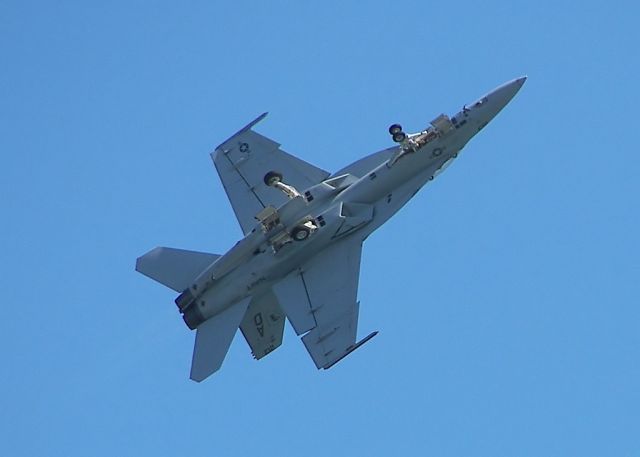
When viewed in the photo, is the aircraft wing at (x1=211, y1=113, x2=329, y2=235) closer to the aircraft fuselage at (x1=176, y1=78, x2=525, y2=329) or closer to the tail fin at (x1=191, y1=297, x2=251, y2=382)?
the aircraft fuselage at (x1=176, y1=78, x2=525, y2=329)

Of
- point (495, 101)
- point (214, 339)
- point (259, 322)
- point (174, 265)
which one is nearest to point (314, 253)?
point (259, 322)

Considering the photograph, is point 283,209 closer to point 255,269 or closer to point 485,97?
point 255,269

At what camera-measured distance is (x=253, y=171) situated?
45562mm

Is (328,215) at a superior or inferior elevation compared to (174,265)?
inferior

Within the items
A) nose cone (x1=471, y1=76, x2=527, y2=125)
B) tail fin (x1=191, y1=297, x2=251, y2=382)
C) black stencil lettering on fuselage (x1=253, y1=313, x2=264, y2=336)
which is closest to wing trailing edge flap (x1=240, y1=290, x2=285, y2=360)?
black stencil lettering on fuselage (x1=253, y1=313, x2=264, y2=336)

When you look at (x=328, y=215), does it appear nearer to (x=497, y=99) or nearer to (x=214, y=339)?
(x=214, y=339)

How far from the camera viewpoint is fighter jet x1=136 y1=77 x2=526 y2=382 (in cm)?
4294

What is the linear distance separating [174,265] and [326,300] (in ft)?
16.1

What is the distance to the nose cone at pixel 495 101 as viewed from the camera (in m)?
44.1

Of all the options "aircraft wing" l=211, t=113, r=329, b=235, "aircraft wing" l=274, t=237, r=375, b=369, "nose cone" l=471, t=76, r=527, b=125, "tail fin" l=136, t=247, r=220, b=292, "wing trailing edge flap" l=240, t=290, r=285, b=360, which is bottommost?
"aircraft wing" l=274, t=237, r=375, b=369

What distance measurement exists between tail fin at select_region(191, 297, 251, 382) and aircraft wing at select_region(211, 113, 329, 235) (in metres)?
2.71

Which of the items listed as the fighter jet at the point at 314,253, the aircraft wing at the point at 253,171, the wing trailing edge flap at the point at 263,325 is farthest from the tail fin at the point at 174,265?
the wing trailing edge flap at the point at 263,325

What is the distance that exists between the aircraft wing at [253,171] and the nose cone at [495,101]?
5.05 metres

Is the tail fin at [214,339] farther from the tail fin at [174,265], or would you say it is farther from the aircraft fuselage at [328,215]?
the tail fin at [174,265]
